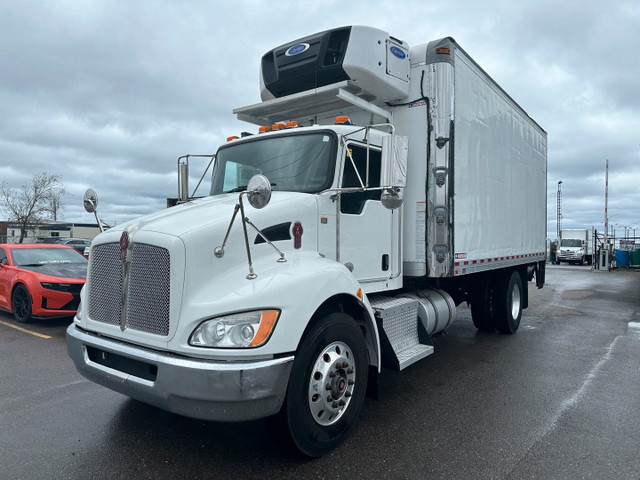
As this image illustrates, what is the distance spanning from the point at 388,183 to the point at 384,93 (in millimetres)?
2008

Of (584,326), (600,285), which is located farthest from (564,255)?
(584,326)

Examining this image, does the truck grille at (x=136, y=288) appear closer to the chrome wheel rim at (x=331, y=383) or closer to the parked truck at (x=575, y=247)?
the chrome wheel rim at (x=331, y=383)

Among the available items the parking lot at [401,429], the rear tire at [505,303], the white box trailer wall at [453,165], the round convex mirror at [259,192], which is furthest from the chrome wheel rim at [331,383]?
the rear tire at [505,303]

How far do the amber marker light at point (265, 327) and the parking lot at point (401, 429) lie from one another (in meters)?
1.00

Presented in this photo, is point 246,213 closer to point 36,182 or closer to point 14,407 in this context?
point 14,407

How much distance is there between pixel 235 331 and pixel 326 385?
35.4 inches

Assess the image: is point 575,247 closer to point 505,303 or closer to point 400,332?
point 505,303

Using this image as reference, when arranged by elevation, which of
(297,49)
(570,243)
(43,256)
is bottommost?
(570,243)

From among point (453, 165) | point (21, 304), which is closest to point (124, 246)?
point (453, 165)

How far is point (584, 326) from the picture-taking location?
8.96m

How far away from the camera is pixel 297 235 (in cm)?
386

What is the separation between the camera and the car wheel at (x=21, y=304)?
830cm

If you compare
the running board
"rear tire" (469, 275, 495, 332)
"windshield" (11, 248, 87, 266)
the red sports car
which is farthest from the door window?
"windshield" (11, 248, 87, 266)

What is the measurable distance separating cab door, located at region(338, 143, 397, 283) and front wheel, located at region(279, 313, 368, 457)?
86 cm
